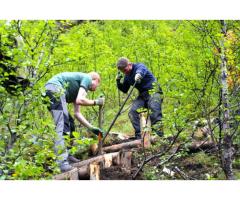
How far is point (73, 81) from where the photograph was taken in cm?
541

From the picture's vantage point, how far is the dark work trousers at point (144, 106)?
19.4 ft

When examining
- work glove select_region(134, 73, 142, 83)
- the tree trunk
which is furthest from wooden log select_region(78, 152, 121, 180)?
the tree trunk

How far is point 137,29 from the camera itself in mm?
7691

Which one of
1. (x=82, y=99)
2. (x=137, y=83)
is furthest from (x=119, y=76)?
(x=82, y=99)

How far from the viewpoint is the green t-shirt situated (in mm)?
5328

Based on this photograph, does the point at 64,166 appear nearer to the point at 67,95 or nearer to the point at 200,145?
the point at 67,95

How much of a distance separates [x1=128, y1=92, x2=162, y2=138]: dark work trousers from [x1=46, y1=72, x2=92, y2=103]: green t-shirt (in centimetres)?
94

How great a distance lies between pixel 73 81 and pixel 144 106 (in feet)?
4.26

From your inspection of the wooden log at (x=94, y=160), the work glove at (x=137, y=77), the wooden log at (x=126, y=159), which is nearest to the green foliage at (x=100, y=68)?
the wooden log at (x=94, y=160)

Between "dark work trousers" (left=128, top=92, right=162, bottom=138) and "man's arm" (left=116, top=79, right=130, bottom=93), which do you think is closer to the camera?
"dark work trousers" (left=128, top=92, right=162, bottom=138)

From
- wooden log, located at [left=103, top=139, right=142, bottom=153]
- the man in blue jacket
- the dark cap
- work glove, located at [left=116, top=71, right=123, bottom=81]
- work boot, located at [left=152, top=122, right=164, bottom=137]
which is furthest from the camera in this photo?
work glove, located at [left=116, top=71, right=123, bottom=81]

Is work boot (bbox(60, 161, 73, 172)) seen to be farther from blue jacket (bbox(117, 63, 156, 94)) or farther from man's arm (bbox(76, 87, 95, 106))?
blue jacket (bbox(117, 63, 156, 94))
